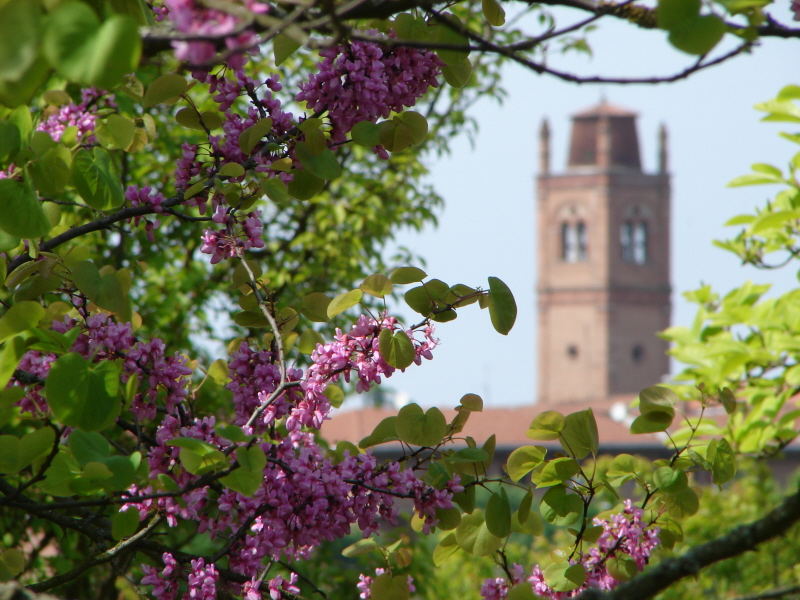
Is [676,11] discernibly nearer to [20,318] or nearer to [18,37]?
[18,37]

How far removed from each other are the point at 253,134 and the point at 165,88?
0.70 feet

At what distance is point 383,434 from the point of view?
243 centimetres

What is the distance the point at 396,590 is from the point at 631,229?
249 ft

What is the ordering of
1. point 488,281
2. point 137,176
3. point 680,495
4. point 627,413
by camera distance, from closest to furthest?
1. point 488,281
2. point 680,495
3. point 137,176
4. point 627,413

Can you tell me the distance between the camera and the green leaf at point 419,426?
7.66ft

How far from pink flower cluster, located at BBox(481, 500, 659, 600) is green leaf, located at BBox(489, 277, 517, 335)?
0.71 metres

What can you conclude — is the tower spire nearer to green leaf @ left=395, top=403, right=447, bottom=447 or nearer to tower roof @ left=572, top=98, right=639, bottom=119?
tower roof @ left=572, top=98, right=639, bottom=119

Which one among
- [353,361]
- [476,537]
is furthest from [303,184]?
[476,537]

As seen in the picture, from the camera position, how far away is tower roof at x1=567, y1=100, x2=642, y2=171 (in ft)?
253

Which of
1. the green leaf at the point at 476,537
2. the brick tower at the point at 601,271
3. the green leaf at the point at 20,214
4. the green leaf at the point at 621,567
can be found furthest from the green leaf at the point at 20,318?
the brick tower at the point at 601,271

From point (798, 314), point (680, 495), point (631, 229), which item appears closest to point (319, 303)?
point (680, 495)

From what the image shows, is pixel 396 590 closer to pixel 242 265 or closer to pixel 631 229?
pixel 242 265

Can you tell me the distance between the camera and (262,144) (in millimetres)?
2490

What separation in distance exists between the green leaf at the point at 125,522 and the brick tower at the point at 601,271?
2778 inches
